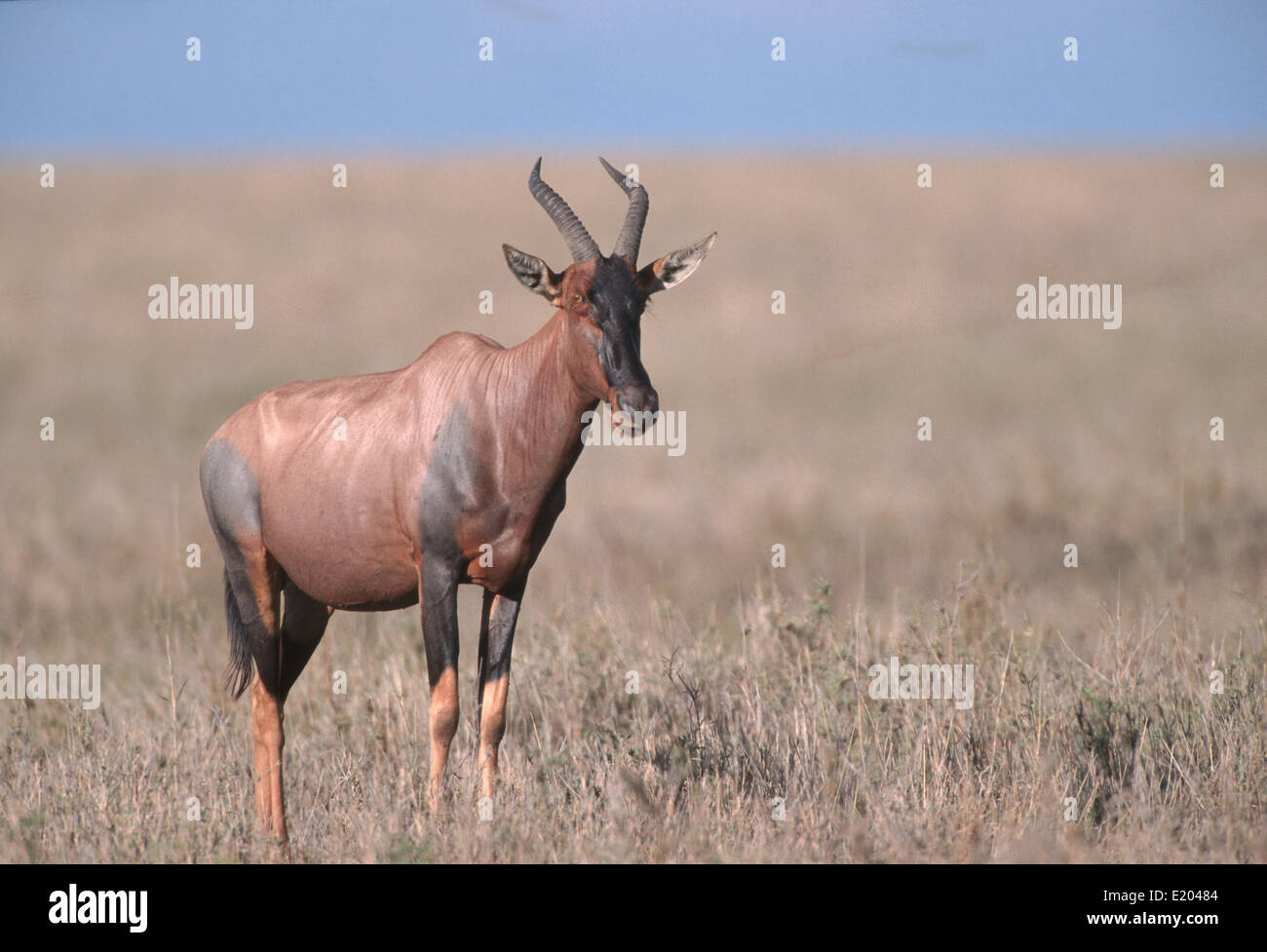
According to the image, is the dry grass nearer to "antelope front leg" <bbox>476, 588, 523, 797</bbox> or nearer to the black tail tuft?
"antelope front leg" <bbox>476, 588, 523, 797</bbox>

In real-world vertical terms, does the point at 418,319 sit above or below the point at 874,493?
above

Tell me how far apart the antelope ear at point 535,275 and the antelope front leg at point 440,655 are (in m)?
1.66

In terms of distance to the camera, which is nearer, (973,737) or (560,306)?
(560,306)

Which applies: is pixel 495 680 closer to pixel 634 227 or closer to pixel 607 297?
pixel 607 297

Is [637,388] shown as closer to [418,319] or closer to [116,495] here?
[116,495]

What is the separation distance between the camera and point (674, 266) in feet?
26.3

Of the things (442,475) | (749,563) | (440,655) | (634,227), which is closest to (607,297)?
(634,227)

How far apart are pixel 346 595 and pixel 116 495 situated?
1445 centimetres

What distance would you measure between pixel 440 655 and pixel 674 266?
104 inches

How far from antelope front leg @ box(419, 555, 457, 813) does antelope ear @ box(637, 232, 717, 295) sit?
6.62 ft

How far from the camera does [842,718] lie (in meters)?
8.85
